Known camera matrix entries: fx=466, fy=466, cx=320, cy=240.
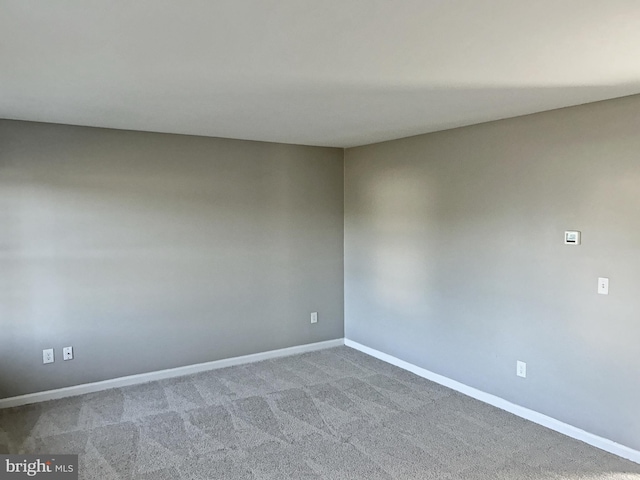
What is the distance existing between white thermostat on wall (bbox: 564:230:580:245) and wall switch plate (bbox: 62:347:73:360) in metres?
3.96

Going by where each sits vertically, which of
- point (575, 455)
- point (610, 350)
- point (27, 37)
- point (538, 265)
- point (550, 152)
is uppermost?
point (27, 37)

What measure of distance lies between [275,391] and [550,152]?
287cm

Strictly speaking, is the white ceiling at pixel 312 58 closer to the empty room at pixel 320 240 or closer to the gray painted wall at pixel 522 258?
the empty room at pixel 320 240

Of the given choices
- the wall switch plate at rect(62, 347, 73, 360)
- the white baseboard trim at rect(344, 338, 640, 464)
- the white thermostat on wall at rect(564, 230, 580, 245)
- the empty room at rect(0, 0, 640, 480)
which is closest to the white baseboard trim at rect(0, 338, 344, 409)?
the empty room at rect(0, 0, 640, 480)

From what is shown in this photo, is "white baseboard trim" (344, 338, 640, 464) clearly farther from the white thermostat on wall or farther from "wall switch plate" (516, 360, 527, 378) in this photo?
the white thermostat on wall

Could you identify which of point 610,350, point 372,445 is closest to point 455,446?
point 372,445

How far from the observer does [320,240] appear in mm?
5199

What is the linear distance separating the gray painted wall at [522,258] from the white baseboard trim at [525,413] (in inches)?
1.9

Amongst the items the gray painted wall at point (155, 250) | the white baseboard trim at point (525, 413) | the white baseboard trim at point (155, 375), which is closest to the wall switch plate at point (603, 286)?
the white baseboard trim at point (525, 413)

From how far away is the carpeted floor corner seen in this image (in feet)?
9.19

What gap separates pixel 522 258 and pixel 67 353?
12.3ft

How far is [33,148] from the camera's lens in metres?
3.69

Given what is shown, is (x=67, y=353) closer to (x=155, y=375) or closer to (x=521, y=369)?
(x=155, y=375)

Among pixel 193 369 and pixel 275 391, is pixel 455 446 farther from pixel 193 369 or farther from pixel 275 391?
pixel 193 369
